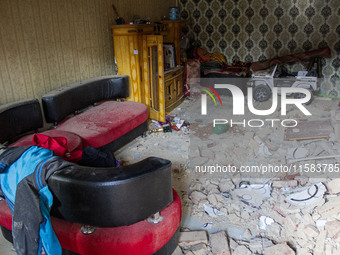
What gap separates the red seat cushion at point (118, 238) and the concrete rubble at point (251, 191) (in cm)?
44

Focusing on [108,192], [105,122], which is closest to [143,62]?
[105,122]

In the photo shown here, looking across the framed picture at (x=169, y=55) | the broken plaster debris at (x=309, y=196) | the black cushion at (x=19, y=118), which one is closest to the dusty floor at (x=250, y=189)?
the broken plaster debris at (x=309, y=196)

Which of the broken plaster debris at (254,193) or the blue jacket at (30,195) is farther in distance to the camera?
the broken plaster debris at (254,193)

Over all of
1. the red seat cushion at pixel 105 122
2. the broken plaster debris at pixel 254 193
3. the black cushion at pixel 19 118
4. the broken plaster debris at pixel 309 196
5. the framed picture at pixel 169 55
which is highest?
the framed picture at pixel 169 55

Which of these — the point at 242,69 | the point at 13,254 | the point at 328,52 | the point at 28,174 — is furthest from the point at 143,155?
the point at 328,52

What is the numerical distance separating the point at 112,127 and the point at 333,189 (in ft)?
8.64

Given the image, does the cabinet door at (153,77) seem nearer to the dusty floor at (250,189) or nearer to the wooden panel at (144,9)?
the dusty floor at (250,189)

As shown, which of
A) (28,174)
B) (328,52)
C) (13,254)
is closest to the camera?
(28,174)

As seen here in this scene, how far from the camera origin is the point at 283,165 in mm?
3805

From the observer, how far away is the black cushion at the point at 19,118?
10.5 feet

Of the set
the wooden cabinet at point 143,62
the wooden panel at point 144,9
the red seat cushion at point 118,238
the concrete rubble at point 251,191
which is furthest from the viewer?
the wooden panel at point 144,9

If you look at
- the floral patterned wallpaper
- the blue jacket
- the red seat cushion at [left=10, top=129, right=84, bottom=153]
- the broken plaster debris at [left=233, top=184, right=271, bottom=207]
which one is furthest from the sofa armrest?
the floral patterned wallpaper

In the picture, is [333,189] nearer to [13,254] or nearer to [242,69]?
[13,254]

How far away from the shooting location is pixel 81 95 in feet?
14.0
